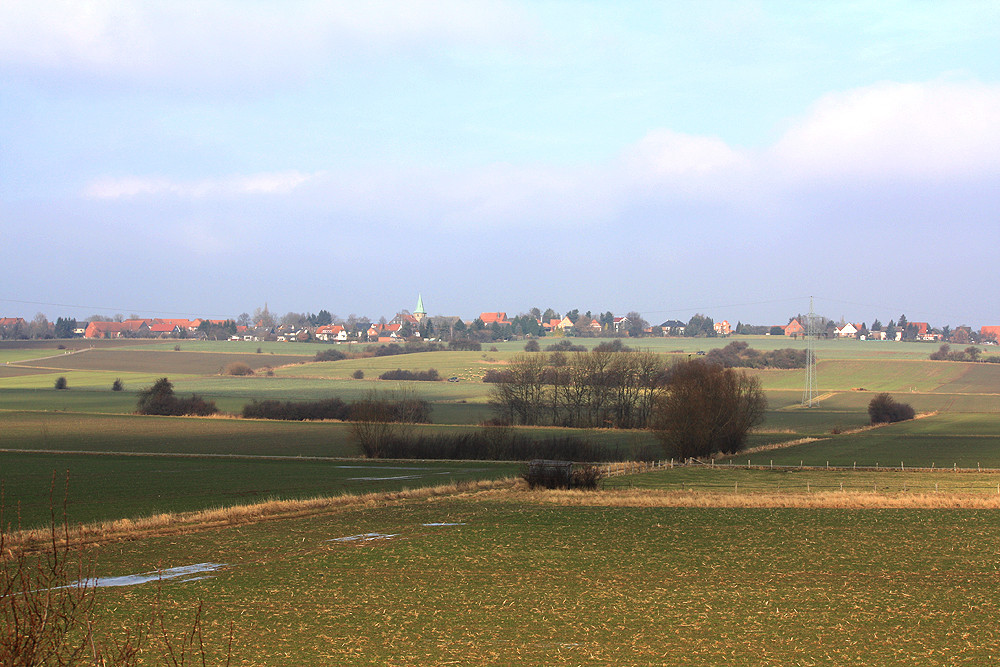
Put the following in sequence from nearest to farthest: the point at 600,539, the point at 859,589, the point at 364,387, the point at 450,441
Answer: the point at 859,589
the point at 600,539
the point at 450,441
the point at 364,387

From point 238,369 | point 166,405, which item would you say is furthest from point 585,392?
point 238,369

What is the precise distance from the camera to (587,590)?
60.6 feet

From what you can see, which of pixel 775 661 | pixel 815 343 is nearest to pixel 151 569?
pixel 775 661

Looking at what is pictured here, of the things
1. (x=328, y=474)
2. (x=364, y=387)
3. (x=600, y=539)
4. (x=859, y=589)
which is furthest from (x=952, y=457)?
(x=364, y=387)

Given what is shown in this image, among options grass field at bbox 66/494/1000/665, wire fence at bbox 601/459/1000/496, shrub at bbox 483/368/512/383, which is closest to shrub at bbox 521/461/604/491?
wire fence at bbox 601/459/1000/496

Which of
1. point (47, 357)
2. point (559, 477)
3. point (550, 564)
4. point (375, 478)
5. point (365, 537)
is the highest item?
point (47, 357)

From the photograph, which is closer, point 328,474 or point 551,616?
point 551,616

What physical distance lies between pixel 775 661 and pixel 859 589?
610 cm

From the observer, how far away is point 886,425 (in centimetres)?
8919

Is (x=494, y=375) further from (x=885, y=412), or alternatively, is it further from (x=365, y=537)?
(x=365, y=537)

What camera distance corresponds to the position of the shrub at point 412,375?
136500 millimetres

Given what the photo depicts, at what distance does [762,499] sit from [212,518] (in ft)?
67.6

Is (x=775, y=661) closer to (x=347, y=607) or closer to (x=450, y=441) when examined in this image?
(x=347, y=607)

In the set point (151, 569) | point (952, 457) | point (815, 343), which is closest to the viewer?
point (151, 569)
